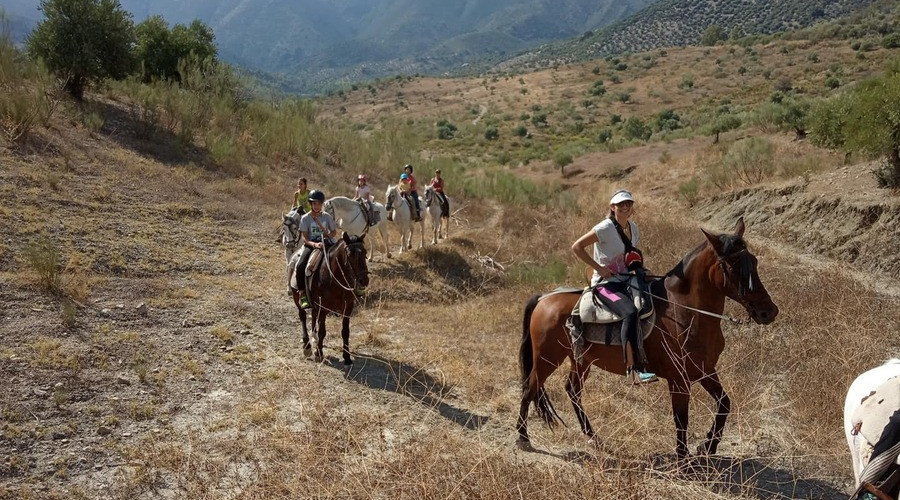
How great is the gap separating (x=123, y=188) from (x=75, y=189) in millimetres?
1341

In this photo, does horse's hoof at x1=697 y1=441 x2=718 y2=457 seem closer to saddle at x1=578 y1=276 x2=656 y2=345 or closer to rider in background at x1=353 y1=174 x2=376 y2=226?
saddle at x1=578 y1=276 x2=656 y2=345

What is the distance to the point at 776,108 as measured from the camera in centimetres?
2728

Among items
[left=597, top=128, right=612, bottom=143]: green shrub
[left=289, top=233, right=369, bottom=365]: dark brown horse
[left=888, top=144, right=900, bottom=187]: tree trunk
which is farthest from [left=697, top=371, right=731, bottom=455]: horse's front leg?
[left=597, top=128, right=612, bottom=143]: green shrub

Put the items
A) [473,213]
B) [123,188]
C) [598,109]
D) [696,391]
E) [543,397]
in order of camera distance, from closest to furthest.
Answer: [543,397] → [696,391] → [123,188] → [473,213] → [598,109]

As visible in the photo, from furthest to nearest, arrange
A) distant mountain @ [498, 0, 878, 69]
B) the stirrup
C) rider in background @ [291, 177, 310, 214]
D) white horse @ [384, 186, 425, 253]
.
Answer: distant mountain @ [498, 0, 878, 69], white horse @ [384, 186, 425, 253], rider in background @ [291, 177, 310, 214], the stirrup

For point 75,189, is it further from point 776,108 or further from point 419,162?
point 776,108

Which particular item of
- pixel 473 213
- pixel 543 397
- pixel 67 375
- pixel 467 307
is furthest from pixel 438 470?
pixel 473 213

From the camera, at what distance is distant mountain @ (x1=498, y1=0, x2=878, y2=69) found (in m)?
83.4

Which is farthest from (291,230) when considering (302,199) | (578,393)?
(578,393)

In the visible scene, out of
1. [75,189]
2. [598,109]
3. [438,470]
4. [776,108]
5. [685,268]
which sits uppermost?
[598,109]

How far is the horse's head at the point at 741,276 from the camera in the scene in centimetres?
462

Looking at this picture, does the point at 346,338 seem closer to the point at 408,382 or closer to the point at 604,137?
the point at 408,382

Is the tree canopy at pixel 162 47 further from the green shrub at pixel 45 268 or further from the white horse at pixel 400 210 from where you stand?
the green shrub at pixel 45 268

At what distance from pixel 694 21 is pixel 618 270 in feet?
390
